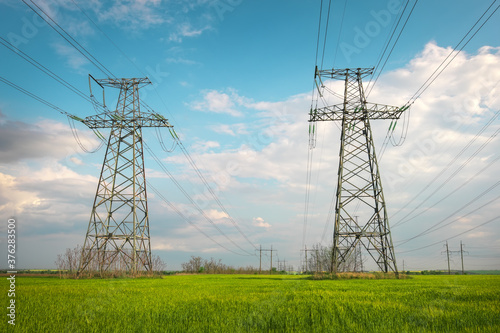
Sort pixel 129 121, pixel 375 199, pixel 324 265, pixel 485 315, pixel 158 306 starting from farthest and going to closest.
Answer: pixel 324 265
pixel 129 121
pixel 375 199
pixel 158 306
pixel 485 315

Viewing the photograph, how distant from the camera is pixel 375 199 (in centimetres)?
2842

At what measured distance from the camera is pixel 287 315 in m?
6.16

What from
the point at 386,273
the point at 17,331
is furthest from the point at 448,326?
the point at 386,273

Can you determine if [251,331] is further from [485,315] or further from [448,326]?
[485,315]

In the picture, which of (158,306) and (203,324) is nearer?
(203,324)

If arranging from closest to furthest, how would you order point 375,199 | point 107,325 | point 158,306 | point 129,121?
point 107,325 → point 158,306 → point 375,199 → point 129,121

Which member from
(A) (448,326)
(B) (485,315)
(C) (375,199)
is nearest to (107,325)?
(A) (448,326)

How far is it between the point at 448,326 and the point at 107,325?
223 inches

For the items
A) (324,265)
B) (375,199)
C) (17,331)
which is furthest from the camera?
(324,265)

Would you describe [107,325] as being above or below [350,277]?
above

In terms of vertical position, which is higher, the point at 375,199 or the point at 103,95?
the point at 103,95

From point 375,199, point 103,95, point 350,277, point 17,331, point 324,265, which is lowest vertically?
point 324,265

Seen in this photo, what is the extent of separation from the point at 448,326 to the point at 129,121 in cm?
3257

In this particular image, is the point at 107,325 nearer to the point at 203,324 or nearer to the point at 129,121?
the point at 203,324
